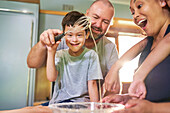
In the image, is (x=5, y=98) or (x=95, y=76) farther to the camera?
(x=5, y=98)

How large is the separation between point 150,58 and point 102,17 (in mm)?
517

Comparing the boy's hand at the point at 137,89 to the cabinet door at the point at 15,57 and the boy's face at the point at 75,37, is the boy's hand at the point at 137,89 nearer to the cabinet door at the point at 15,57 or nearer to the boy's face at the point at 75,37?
the boy's face at the point at 75,37

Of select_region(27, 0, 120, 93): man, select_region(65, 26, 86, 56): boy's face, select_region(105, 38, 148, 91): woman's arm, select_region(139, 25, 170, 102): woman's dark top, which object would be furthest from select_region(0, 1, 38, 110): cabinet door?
select_region(139, 25, 170, 102): woman's dark top

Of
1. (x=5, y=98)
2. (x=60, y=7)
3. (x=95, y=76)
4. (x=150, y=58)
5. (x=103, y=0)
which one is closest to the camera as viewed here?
(x=150, y=58)

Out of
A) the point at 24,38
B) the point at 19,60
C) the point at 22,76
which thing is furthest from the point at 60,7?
the point at 22,76

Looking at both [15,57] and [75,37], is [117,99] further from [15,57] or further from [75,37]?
[15,57]

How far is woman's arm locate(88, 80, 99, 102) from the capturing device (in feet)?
2.35

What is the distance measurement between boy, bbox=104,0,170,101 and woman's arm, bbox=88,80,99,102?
0.21 meters

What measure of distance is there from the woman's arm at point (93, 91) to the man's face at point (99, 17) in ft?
0.96

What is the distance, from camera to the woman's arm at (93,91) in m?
0.72

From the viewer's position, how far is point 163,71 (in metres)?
0.44

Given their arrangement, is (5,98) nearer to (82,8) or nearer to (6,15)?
(6,15)

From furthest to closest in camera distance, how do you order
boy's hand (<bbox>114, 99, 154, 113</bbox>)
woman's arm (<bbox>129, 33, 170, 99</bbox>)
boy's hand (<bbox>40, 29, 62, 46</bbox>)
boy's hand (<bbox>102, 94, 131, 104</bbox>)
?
1. boy's hand (<bbox>40, 29, 62, 46</bbox>)
2. boy's hand (<bbox>102, 94, 131, 104</bbox>)
3. woman's arm (<bbox>129, 33, 170, 99</bbox>)
4. boy's hand (<bbox>114, 99, 154, 113</bbox>)

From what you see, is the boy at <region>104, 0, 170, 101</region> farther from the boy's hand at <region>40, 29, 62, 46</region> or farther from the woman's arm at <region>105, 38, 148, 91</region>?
the boy's hand at <region>40, 29, 62, 46</region>
